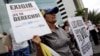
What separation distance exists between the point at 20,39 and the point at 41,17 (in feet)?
1.92

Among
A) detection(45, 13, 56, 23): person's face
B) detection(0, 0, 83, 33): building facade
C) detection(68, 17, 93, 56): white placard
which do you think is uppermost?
detection(45, 13, 56, 23): person's face

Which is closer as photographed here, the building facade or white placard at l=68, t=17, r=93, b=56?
white placard at l=68, t=17, r=93, b=56

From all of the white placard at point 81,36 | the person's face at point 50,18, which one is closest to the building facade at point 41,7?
the white placard at point 81,36

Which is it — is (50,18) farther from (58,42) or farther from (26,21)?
(26,21)

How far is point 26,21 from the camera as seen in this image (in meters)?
4.50

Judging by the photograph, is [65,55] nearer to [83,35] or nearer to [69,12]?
[83,35]

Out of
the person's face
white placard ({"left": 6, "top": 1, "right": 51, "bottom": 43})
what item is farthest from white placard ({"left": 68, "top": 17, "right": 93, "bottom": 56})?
white placard ({"left": 6, "top": 1, "right": 51, "bottom": 43})

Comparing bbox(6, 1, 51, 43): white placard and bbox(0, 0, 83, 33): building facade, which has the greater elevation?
bbox(6, 1, 51, 43): white placard

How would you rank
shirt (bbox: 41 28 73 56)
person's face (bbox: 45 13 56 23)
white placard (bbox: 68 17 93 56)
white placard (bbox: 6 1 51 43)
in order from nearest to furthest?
white placard (bbox: 6 1 51 43), shirt (bbox: 41 28 73 56), person's face (bbox: 45 13 56 23), white placard (bbox: 68 17 93 56)

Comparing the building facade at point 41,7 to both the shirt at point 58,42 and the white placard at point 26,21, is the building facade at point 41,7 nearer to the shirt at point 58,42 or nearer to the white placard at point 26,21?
the shirt at point 58,42

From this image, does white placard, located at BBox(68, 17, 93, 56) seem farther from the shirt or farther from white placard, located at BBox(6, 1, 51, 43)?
white placard, located at BBox(6, 1, 51, 43)

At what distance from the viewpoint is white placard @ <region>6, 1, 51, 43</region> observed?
4324 millimetres

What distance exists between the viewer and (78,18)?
7156 mm

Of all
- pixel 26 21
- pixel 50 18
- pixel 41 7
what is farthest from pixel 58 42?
Answer: pixel 41 7
